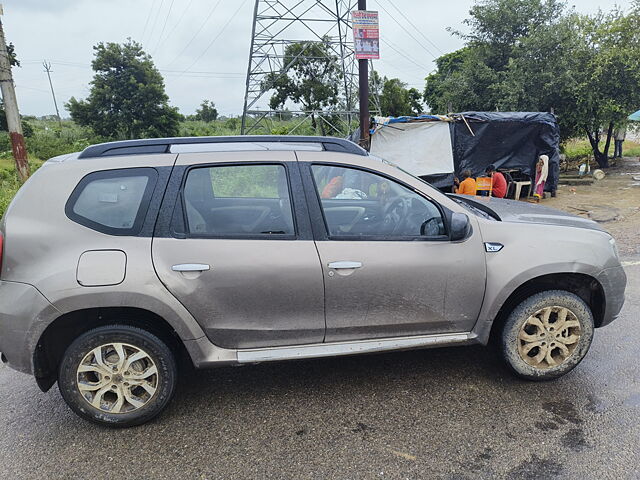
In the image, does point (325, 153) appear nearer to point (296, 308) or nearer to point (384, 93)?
point (296, 308)

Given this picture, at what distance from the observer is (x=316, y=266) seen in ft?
8.84

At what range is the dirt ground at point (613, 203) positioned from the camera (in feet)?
24.6

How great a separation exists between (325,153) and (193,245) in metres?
1.04

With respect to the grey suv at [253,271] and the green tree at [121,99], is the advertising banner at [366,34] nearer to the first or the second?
the grey suv at [253,271]

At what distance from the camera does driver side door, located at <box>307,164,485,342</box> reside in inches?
108

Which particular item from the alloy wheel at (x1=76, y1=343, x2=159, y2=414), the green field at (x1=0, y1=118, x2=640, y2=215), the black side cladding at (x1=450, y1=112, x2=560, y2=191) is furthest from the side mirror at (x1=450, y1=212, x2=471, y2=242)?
the green field at (x1=0, y1=118, x2=640, y2=215)

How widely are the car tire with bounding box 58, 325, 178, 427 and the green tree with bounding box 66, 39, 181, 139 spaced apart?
108 ft

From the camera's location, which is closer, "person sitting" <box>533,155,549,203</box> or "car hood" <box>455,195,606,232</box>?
"car hood" <box>455,195,606,232</box>

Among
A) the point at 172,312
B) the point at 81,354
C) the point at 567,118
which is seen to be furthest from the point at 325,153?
the point at 567,118

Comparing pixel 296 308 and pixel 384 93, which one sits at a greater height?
pixel 384 93

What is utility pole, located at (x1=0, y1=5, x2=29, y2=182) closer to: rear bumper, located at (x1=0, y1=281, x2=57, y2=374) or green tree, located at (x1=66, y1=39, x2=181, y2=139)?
rear bumper, located at (x1=0, y1=281, x2=57, y2=374)

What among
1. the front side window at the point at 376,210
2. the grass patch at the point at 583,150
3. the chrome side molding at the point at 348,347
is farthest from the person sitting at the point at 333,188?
the grass patch at the point at 583,150

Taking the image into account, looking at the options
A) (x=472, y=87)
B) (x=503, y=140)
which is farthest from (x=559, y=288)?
(x=472, y=87)

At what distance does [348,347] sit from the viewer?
2848 mm
